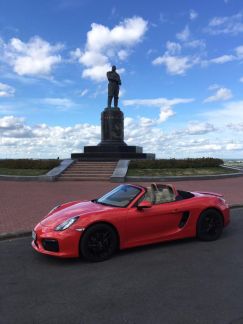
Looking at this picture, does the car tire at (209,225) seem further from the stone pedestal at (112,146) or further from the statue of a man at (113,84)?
the statue of a man at (113,84)

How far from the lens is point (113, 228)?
606 cm

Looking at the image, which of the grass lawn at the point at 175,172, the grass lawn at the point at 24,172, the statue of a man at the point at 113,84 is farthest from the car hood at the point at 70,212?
the statue of a man at the point at 113,84

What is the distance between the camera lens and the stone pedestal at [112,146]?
26.4 m

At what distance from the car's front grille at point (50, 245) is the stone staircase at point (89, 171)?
49.4 ft

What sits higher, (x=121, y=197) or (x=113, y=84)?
(x=113, y=84)

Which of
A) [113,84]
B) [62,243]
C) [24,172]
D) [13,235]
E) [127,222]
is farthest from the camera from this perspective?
[113,84]

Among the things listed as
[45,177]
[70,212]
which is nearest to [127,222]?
[70,212]

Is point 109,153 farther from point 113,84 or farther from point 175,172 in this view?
point 175,172

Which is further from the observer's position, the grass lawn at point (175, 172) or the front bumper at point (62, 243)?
the grass lawn at point (175, 172)

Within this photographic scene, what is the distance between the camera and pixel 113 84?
28688mm

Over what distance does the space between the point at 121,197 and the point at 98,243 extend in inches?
43.3

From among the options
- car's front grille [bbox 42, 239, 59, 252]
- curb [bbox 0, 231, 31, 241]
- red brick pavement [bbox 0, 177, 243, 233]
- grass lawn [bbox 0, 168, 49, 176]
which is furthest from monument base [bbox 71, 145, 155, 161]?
car's front grille [bbox 42, 239, 59, 252]

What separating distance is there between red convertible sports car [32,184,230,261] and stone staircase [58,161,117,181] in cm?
1398

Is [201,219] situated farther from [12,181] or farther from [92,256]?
[12,181]
